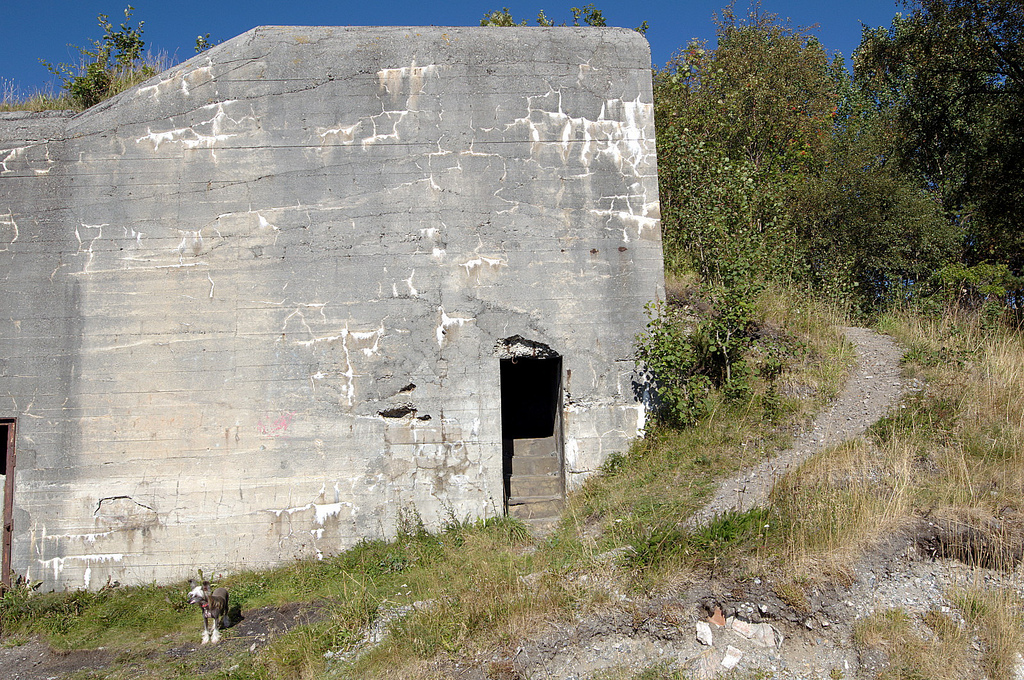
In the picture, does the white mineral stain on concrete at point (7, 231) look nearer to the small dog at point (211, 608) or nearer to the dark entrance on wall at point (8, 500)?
the dark entrance on wall at point (8, 500)

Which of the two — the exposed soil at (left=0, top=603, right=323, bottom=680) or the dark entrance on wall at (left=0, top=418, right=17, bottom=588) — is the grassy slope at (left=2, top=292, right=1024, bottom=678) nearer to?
the exposed soil at (left=0, top=603, right=323, bottom=680)

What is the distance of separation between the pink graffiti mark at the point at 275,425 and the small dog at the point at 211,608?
1.62 meters

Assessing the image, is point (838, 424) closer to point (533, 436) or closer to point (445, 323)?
point (533, 436)

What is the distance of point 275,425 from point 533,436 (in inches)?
127

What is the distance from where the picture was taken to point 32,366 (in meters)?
6.82

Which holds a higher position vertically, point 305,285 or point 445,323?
point 305,285

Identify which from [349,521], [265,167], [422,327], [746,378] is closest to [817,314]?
[746,378]

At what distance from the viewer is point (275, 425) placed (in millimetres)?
6898

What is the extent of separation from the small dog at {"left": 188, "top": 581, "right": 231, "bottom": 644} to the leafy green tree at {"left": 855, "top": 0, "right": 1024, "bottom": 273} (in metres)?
12.0

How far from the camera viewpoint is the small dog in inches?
221

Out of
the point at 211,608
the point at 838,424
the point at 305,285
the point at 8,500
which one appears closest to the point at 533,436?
the point at 305,285

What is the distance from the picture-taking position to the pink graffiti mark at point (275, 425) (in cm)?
689

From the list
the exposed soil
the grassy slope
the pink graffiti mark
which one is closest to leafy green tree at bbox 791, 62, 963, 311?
the grassy slope

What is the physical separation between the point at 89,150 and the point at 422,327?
4.06 metres
